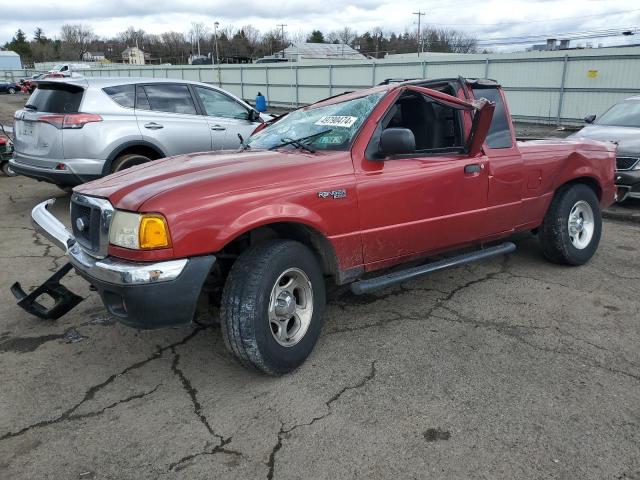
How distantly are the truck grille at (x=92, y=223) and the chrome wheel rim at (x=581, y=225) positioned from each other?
423 cm

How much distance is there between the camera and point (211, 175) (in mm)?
3201

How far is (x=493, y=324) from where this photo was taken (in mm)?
4031

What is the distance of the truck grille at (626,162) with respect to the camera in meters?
7.30

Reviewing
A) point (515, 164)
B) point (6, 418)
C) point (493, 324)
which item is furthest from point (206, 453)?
point (515, 164)

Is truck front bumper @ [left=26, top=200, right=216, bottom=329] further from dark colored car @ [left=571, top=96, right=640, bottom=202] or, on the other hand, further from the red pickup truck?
dark colored car @ [left=571, top=96, right=640, bottom=202]

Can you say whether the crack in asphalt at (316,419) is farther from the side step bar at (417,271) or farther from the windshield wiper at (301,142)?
the windshield wiper at (301,142)

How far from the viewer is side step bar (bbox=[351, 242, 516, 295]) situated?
3.63 m

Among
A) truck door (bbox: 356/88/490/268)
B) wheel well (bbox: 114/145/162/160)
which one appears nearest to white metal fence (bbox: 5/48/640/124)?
wheel well (bbox: 114/145/162/160)

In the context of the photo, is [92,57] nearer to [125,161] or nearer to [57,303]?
[125,161]

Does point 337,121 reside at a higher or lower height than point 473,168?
higher

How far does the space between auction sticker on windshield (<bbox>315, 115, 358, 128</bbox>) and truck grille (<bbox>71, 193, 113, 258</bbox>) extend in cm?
170

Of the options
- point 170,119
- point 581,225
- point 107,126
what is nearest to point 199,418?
point 581,225

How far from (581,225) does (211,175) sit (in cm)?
391

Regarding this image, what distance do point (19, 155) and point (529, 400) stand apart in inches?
275
